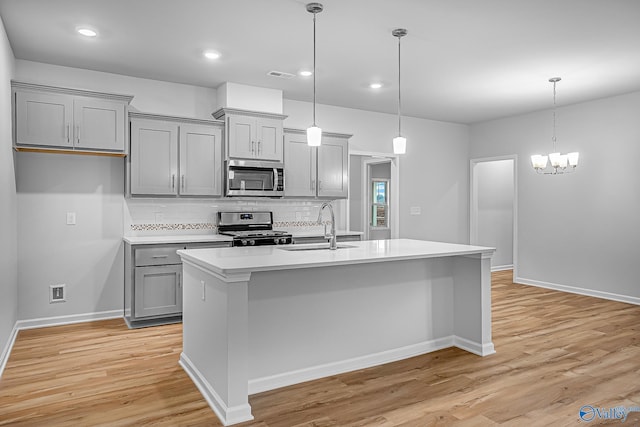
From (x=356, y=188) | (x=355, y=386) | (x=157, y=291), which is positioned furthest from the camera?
(x=356, y=188)

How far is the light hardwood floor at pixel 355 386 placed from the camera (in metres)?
2.51

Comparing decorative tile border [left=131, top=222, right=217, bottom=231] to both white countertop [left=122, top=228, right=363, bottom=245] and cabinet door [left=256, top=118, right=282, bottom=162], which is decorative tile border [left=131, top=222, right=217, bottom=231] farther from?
cabinet door [left=256, top=118, right=282, bottom=162]

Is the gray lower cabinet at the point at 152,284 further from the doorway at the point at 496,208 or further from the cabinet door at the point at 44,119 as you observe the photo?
the doorway at the point at 496,208

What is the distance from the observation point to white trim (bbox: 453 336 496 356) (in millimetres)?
3534

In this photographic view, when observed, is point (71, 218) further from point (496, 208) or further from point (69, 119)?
point (496, 208)

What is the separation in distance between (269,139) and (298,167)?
1.83 feet

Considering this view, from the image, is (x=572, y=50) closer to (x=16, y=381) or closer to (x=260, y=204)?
(x=260, y=204)

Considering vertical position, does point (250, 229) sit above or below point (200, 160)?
below

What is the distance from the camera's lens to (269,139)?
5.11 meters

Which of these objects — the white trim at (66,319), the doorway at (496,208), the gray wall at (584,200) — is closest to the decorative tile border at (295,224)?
the white trim at (66,319)

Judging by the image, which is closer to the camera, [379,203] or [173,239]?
[173,239]

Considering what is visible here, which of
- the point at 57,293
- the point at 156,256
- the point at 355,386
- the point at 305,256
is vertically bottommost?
the point at 355,386

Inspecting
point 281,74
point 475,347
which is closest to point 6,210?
point 281,74

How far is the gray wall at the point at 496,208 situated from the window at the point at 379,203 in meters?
1.72
